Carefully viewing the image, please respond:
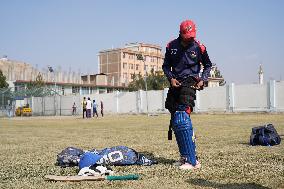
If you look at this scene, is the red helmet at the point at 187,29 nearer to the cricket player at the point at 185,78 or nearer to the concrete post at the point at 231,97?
the cricket player at the point at 185,78

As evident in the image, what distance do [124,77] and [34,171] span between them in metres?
114

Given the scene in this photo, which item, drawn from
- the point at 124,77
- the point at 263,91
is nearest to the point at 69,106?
the point at 263,91

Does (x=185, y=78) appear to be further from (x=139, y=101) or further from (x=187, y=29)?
(x=139, y=101)

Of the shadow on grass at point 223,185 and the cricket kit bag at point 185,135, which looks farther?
the cricket kit bag at point 185,135

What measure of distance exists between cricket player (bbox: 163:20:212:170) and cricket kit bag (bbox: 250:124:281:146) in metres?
3.10

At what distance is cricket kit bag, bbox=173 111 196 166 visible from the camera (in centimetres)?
545

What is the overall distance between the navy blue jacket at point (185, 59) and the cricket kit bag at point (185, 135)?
0.53m

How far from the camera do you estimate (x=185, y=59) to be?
5676mm

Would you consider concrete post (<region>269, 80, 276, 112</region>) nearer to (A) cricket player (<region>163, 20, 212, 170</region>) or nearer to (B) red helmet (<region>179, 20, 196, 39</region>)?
(A) cricket player (<region>163, 20, 212, 170</region>)

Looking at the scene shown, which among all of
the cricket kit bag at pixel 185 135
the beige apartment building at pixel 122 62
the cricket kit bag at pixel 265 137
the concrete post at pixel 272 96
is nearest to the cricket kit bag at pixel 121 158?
the cricket kit bag at pixel 185 135

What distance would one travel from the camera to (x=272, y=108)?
39.5 metres

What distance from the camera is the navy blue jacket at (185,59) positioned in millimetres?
5668

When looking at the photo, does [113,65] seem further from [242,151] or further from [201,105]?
[242,151]

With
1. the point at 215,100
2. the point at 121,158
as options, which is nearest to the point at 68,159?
the point at 121,158
